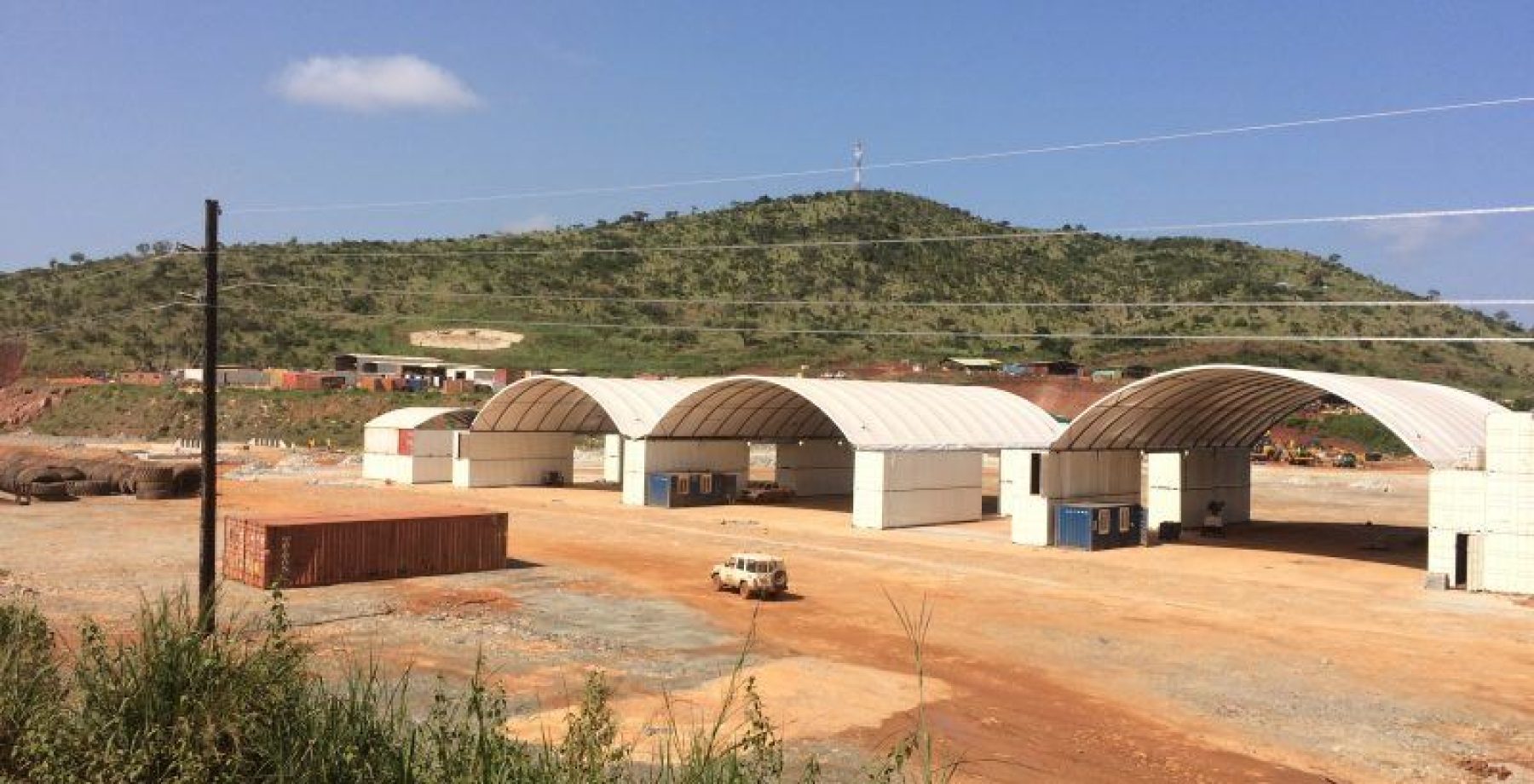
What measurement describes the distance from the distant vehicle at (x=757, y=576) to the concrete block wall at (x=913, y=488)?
17997 millimetres

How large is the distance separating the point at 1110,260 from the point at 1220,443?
487 feet

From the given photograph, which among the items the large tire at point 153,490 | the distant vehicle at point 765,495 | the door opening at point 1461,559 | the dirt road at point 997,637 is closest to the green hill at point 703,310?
the distant vehicle at point 765,495

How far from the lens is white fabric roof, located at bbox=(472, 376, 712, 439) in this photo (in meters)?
63.1

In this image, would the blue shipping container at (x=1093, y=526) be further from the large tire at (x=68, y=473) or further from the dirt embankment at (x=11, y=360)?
the dirt embankment at (x=11, y=360)

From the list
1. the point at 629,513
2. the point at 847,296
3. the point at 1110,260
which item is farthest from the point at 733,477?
the point at 1110,260

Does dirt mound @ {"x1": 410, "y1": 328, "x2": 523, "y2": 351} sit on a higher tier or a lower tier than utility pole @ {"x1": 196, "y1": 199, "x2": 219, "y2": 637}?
higher

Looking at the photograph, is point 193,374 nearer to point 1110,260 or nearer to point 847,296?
point 847,296

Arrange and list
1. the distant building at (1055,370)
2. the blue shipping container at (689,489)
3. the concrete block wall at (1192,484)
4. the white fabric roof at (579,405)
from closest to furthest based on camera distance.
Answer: the concrete block wall at (1192,484), the blue shipping container at (689,489), the white fabric roof at (579,405), the distant building at (1055,370)

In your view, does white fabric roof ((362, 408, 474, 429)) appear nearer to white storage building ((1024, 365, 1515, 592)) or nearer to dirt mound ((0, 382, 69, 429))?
white storage building ((1024, 365, 1515, 592))

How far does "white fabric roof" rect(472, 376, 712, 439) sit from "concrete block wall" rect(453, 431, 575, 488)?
57 centimetres

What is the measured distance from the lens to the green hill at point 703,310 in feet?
468

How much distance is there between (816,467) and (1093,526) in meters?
27.5

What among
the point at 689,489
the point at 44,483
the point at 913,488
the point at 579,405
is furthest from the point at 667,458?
the point at 44,483

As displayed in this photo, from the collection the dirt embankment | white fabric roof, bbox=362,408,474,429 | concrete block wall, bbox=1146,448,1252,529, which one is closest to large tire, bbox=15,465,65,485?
white fabric roof, bbox=362,408,474,429
